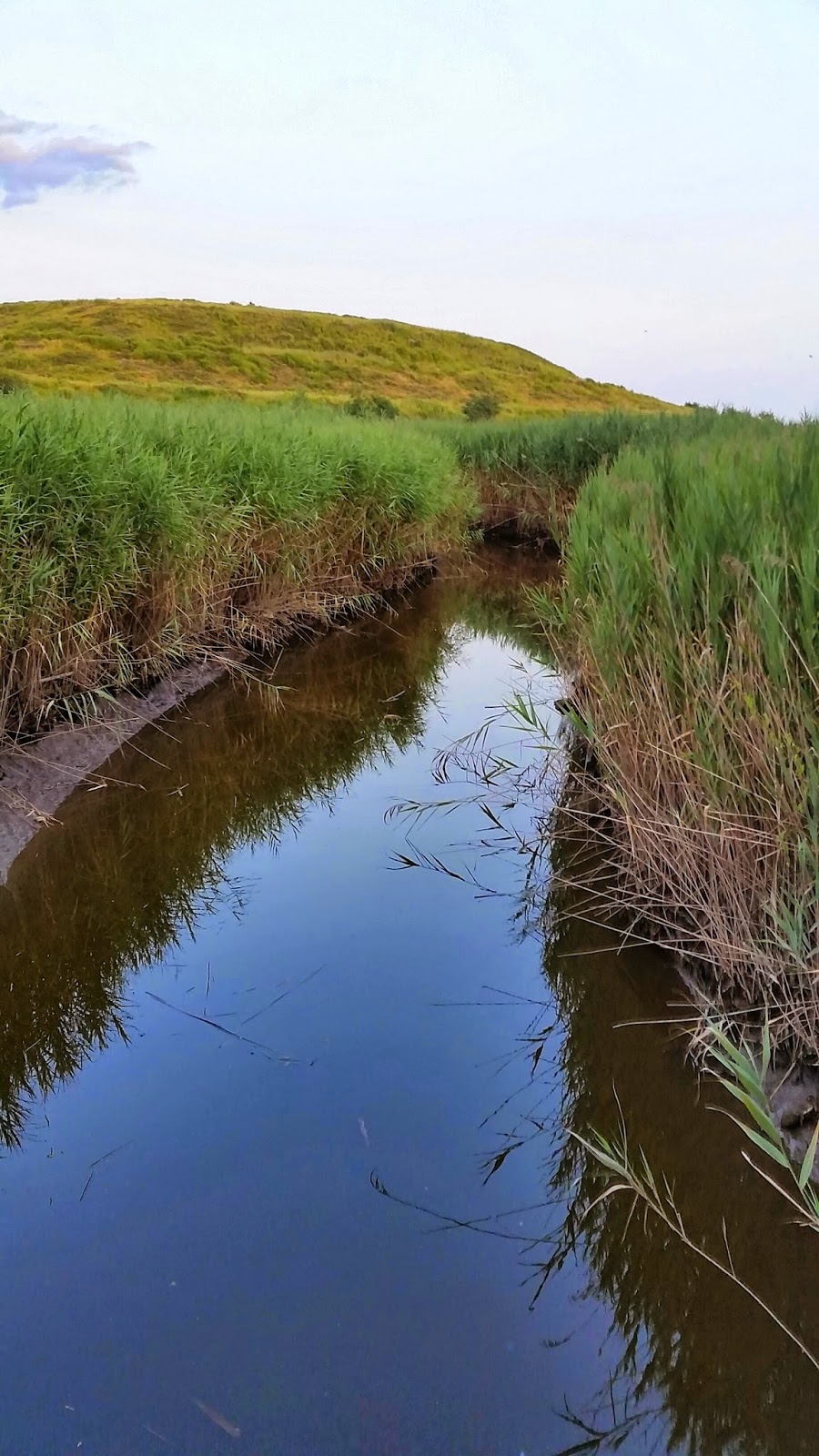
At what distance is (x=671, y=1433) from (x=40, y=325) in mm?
54613

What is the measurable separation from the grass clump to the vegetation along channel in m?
0.04

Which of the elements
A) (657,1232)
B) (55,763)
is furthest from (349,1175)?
(55,763)

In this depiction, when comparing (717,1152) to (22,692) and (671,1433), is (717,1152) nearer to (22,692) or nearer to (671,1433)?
(671,1433)

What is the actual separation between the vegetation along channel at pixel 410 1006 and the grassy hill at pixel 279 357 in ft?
86.5

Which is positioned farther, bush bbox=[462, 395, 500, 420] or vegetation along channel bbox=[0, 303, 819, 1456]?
bush bbox=[462, 395, 500, 420]

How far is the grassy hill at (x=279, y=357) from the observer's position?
127 ft

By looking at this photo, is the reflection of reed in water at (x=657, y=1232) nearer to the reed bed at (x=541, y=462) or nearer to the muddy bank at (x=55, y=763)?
the muddy bank at (x=55, y=763)

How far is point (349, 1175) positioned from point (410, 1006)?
76 centimetres

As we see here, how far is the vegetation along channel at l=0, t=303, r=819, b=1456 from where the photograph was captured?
1.91 metres

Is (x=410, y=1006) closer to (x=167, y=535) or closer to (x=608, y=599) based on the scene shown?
(x=608, y=599)

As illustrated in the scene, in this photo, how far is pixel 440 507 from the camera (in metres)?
9.80

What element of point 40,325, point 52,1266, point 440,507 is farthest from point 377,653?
point 40,325

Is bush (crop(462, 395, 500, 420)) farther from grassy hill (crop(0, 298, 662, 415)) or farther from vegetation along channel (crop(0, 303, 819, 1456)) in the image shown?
vegetation along channel (crop(0, 303, 819, 1456))

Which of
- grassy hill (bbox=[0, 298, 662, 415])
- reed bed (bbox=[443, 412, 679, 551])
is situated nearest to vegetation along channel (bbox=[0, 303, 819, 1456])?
reed bed (bbox=[443, 412, 679, 551])
